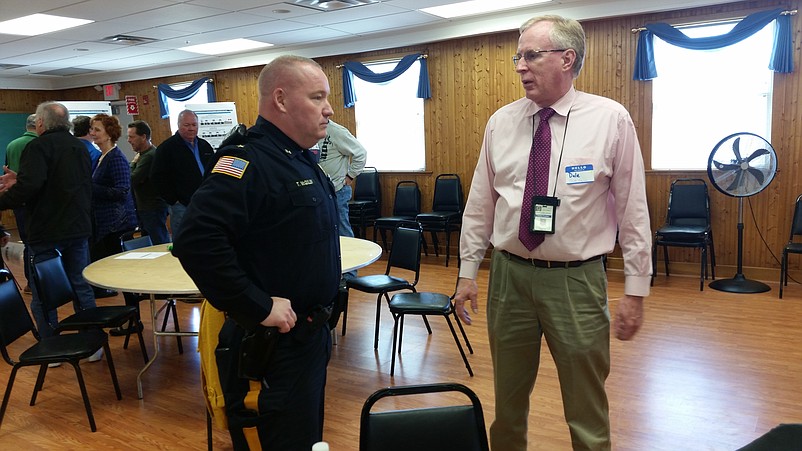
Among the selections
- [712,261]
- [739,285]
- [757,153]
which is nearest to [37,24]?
[757,153]

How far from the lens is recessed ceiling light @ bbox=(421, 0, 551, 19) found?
5875 mm

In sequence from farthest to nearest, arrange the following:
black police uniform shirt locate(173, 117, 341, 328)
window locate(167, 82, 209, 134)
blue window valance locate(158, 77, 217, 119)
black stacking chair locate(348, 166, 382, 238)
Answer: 1. window locate(167, 82, 209, 134)
2. blue window valance locate(158, 77, 217, 119)
3. black stacking chair locate(348, 166, 382, 238)
4. black police uniform shirt locate(173, 117, 341, 328)

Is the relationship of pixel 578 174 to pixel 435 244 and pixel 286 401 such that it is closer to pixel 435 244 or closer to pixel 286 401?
pixel 286 401

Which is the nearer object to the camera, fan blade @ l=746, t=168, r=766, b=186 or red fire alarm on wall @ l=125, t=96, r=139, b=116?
fan blade @ l=746, t=168, r=766, b=186

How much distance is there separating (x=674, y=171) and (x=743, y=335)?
225 centimetres

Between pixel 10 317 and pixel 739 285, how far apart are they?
546 cm

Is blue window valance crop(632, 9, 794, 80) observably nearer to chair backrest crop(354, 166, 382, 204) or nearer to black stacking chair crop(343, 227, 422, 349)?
black stacking chair crop(343, 227, 422, 349)

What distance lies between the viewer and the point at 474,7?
19.9ft

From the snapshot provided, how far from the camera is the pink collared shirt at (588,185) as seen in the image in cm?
179

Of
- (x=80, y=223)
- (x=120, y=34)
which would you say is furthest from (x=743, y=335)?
(x=120, y=34)

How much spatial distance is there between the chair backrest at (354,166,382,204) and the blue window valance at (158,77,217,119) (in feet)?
10.6

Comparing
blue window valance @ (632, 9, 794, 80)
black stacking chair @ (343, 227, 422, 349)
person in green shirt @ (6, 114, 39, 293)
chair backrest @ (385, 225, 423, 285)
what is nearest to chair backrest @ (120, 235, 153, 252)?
person in green shirt @ (6, 114, 39, 293)

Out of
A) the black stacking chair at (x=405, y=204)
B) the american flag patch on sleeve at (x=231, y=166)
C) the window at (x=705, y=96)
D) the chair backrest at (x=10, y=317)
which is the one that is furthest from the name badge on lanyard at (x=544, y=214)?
the black stacking chair at (x=405, y=204)

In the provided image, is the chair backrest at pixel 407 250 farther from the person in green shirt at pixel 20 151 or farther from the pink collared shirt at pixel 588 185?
the person in green shirt at pixel 20 151
